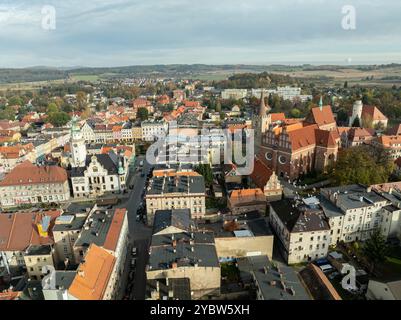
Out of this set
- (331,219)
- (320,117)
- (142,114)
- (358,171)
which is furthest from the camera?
(142,114)

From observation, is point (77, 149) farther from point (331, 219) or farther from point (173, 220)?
point (331, 219)

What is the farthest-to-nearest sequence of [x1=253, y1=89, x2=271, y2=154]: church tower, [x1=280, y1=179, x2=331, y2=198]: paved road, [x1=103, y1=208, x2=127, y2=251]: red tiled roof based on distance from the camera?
[x1=253, y1=89, x2=271, y2=154]: church tower
[x1=280, y1=179, x2=331, y2=198]: paved road
[x1=103, y1=208, x2=127, y2=251]: red tiled roof

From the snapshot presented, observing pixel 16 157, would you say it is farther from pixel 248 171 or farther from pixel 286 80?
pixel 286 80

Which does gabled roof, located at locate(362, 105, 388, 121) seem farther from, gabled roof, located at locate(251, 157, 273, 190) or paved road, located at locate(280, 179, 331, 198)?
gabled roof, located at locate(251, 157, 273, 190)

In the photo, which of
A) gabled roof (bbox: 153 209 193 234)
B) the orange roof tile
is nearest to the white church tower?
the orange roof tile

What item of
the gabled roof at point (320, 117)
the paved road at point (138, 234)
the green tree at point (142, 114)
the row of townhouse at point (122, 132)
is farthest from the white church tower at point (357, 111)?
the green tree at point (142, 114)

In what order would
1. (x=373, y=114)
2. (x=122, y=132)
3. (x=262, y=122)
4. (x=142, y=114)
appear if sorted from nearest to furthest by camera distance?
(x=262, y=122), (x=373, y=114), (x=122, y=132), (x=142, y=114)

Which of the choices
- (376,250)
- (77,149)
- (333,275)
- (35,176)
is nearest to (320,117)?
(376,250)
